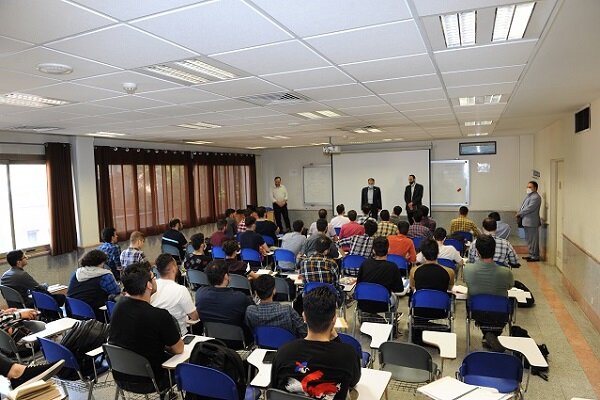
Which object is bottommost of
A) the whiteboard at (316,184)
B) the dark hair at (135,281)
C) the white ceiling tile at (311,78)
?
the dark hair at (135,281)

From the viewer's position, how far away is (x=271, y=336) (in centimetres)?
308

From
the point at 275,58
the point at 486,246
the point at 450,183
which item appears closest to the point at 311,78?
the point at 275,58

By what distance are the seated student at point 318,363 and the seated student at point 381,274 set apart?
7.58 ft

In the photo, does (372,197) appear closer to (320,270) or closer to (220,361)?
(320,270)

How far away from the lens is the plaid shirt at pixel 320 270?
460 centimetres

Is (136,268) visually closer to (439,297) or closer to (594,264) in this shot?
(439,297)

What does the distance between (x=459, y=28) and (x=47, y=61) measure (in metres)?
2.92

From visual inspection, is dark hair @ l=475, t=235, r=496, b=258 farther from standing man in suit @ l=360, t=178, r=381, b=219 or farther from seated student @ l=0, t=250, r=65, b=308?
standing man in suit @ l=360, t=178, r=381, b=219

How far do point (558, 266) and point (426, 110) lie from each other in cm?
429

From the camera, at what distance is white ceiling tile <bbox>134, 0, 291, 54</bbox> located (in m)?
2.15

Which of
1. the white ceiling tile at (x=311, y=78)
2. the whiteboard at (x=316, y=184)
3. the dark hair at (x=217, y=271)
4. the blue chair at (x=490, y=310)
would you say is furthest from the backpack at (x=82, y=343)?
the whiteboard at (x=316, y=184)

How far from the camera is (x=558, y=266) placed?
761cm

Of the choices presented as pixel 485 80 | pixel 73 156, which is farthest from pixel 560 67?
pixel 73 156

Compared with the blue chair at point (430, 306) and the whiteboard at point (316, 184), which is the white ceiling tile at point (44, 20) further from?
the whiteboard at point (316, 184)
